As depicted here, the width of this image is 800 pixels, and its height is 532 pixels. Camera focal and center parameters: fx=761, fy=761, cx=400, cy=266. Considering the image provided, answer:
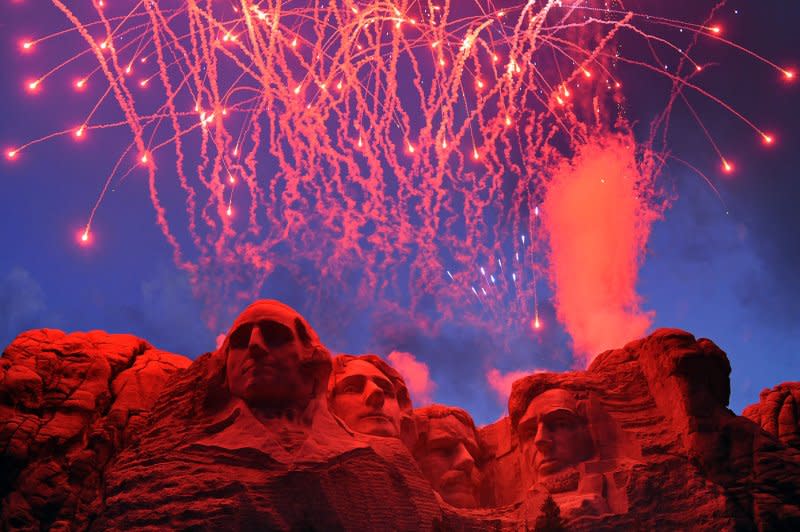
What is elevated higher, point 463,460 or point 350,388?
point 350,388

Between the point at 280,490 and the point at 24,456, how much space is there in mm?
4183

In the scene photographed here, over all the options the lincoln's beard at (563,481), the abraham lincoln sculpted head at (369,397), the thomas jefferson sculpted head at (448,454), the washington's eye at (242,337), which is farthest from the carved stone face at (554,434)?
the washington's eye at (242,337)

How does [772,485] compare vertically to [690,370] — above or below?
below

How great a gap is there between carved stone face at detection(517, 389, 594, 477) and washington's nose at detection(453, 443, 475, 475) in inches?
42.7

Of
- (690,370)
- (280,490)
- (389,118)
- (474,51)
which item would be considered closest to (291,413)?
(280,490)

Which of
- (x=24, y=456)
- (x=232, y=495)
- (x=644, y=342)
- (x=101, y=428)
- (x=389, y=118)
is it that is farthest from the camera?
(x=389, y=118)

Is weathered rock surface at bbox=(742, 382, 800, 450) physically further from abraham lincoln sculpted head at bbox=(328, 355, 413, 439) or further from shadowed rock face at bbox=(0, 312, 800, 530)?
abraham lincoln sculpted head at bbox=(328, 355, 413, 439)

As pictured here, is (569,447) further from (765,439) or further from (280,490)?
(280,490)

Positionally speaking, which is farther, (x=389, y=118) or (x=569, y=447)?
(x=389, y=118)

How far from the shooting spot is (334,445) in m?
10.7

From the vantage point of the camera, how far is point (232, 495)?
9406mm

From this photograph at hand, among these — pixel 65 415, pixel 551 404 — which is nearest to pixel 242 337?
pixel 65 415

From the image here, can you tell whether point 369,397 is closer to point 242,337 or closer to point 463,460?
point 463,460

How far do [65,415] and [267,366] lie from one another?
356 cm
